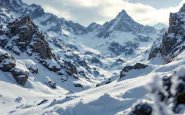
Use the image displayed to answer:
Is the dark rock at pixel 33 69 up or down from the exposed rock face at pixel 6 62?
up

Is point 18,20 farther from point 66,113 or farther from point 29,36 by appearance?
point 66,113

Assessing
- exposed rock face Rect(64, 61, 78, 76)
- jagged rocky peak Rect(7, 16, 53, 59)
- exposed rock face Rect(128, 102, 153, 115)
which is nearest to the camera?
exposed rock face Rect(128, 102, 153, 115)

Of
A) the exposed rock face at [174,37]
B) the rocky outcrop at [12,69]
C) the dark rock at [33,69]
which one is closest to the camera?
the rocky outcrop at [12,69]

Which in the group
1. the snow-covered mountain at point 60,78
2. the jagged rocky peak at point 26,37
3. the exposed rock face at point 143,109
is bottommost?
the exposed rock face at point 143,109

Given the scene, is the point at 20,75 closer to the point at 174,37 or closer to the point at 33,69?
the point at 33,69

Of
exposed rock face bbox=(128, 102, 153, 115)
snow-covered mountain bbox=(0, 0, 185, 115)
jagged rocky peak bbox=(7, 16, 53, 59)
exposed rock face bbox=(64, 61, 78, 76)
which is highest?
jagged rocky peak bbox=(7, 16, 53, 59)

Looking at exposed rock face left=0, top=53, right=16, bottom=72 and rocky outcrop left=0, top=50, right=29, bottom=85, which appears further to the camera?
exposed rock face left=0, top=53, right=16, bottom=72

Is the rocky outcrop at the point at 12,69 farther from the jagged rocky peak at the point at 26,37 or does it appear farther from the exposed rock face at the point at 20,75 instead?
the jagged rocky peak at the point at 26,37

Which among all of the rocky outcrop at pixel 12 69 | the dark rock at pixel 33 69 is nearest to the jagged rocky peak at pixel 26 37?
the dark rock at pixel 33 69

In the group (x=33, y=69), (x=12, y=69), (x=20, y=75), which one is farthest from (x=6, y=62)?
(x=33, y=69)

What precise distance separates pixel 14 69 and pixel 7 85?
8.51 m

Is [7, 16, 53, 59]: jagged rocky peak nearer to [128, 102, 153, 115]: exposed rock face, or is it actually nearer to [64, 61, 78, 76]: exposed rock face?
[64, 61, 78, 76]: exposed rock face

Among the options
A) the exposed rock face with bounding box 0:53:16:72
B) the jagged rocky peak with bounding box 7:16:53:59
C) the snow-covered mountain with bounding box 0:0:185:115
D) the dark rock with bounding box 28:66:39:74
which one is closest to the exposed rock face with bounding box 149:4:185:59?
the snow-covered mountain with bounding box 0:0:185:115

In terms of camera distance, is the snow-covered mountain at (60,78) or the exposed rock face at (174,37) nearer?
the snow-covered mountain at (60,78)
